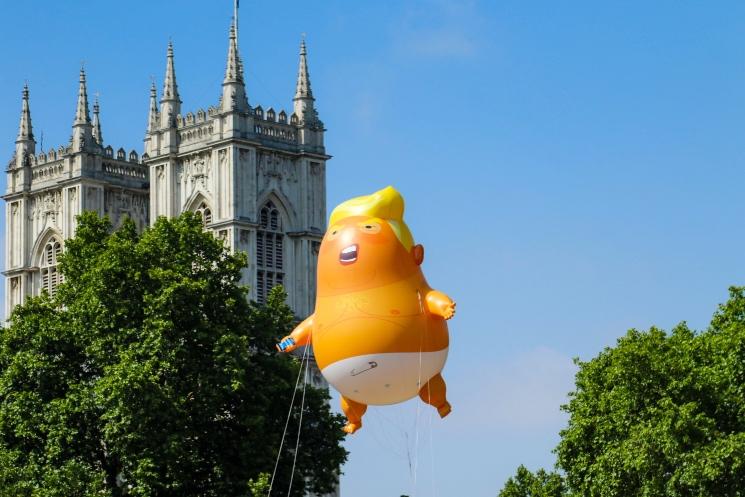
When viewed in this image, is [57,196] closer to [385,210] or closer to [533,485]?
[533,485]

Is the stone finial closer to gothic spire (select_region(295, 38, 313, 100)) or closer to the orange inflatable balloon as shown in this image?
gothic spire (select_region(295, 38, 313, 100))

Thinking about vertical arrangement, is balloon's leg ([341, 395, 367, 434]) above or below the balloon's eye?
below

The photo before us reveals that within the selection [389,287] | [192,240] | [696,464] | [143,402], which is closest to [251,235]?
[192,240]

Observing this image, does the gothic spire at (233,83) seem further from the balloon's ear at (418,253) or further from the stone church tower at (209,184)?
the balloon's ear at (418,253)

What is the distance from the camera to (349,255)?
38.8 metres

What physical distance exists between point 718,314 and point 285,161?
107 ft

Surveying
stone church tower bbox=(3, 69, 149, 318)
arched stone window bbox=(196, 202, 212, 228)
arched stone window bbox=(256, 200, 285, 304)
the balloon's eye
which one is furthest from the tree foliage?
stone church tower bbox=(3, 69, 149, 318)

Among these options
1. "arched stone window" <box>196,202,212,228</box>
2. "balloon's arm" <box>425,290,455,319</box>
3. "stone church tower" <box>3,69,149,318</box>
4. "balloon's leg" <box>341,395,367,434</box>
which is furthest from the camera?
"stone church tower" <box>3,69,149,318</box>

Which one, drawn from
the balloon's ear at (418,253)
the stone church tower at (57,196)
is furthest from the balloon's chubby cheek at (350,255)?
the stone church tower at (57,196)

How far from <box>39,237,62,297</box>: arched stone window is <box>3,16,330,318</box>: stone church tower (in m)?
0.04

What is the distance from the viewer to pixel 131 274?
6203cm

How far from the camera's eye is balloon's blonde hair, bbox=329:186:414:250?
3928cm

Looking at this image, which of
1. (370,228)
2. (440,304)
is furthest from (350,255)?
(440,304)

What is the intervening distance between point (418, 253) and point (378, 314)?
1.59 metres
